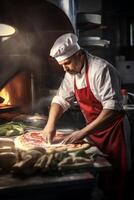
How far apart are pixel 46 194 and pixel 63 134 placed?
55.1 inches

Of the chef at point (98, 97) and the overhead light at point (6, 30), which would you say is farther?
the overhead light at point (6, 30)

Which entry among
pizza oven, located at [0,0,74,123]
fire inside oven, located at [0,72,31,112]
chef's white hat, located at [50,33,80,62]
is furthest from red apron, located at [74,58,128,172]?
fire inside oven, located at [0,72,31,112]

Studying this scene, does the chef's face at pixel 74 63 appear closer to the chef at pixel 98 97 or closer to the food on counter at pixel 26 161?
the chef at pixel 98 97

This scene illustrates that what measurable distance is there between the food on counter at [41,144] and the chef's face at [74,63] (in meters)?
0.80

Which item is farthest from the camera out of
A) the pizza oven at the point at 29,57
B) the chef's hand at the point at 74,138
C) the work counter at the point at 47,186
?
the pizza oven at the point at 29,57

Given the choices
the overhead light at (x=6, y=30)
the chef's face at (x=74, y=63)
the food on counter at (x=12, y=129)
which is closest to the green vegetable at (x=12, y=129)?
the food on counter at (x=12, y=129)

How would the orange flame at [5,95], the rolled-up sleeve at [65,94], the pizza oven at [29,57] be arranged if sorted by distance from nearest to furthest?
the rolled-up sleeve at [65,94], the pizza oven at [29,57], the orange flame at [5,95]

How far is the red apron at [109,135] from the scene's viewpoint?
361cm

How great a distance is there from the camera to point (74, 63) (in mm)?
3732

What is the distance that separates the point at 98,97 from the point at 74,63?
19.8 inches

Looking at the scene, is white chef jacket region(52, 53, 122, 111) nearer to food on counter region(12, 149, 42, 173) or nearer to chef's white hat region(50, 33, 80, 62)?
chef's white hat region(50, 33, 80, 62)

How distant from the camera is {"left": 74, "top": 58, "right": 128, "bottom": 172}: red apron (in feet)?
11.8

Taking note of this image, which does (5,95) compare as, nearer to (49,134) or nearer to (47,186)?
(49,134)

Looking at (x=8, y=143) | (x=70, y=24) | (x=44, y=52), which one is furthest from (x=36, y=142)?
(x=44, y=52)
